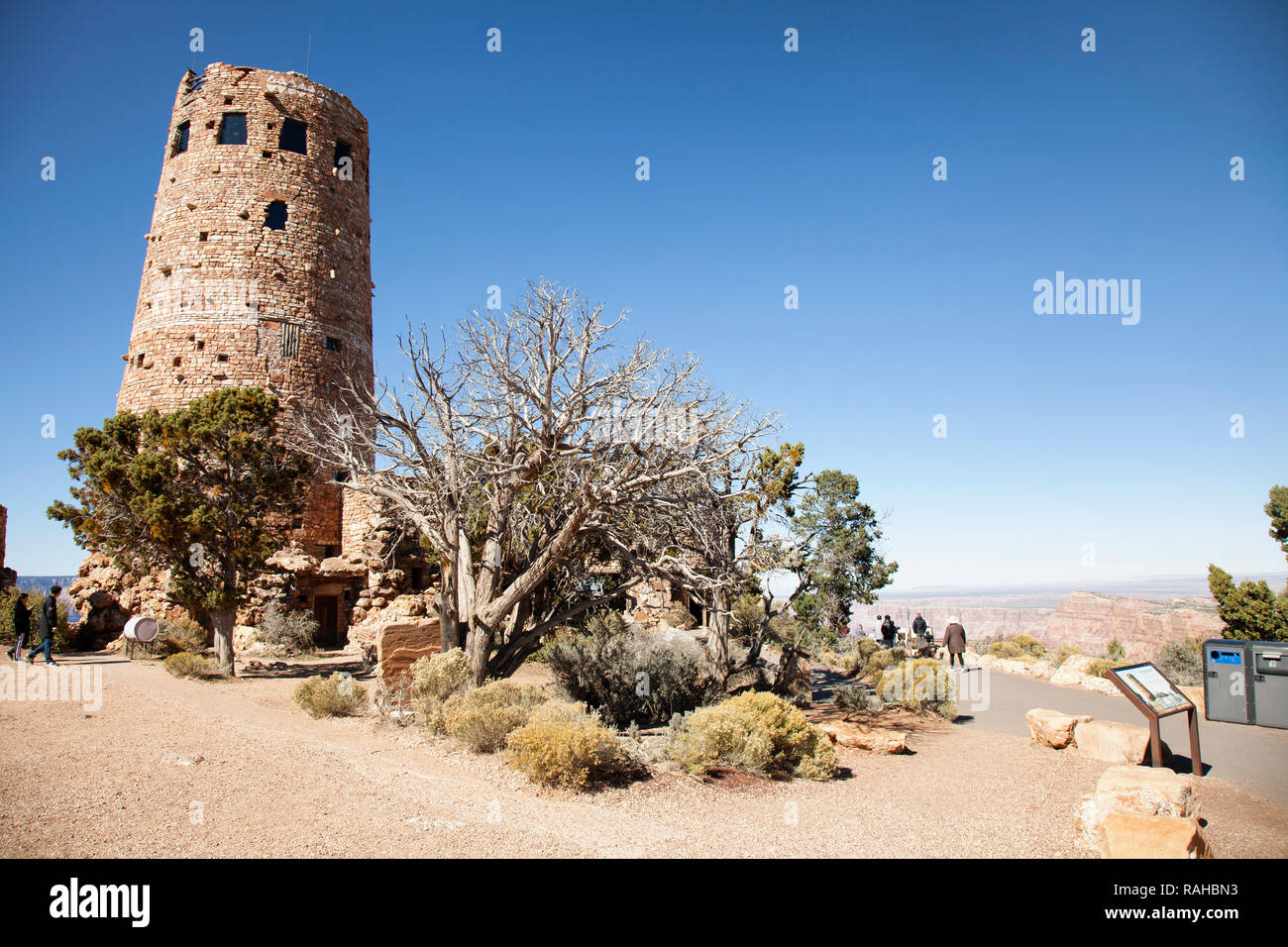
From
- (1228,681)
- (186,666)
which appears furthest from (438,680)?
(1228,681)

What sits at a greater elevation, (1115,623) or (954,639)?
(954,639)

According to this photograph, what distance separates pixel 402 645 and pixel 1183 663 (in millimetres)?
17441

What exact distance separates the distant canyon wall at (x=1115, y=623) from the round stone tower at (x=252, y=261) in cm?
2086

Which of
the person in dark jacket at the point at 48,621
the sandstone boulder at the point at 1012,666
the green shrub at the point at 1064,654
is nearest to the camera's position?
the person in dark jacket at the point at 48,621

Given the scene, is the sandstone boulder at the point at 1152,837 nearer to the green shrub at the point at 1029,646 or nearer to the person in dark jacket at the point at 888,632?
the person in dark jacket at the point at 888,632

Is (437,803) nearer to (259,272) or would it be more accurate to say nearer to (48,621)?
(48,621)

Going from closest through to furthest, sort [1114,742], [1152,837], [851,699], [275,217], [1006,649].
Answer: [1152,837]
[1114,742]
[851,699]
[275,217]
[1006,649]

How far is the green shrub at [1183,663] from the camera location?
15.2 meters

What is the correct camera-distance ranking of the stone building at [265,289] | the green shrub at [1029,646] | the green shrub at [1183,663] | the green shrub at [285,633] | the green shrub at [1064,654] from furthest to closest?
the green shrub at [1029,646] < the stone building at [265,289] < the green shrub at [1064,654] < the green shrub at [285,633] < the green shrub at [1183,663]

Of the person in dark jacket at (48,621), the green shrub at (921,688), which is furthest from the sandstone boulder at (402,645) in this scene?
the green shrub at (921,688)

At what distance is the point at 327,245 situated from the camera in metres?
22.7

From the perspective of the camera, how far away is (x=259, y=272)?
21.4 m
